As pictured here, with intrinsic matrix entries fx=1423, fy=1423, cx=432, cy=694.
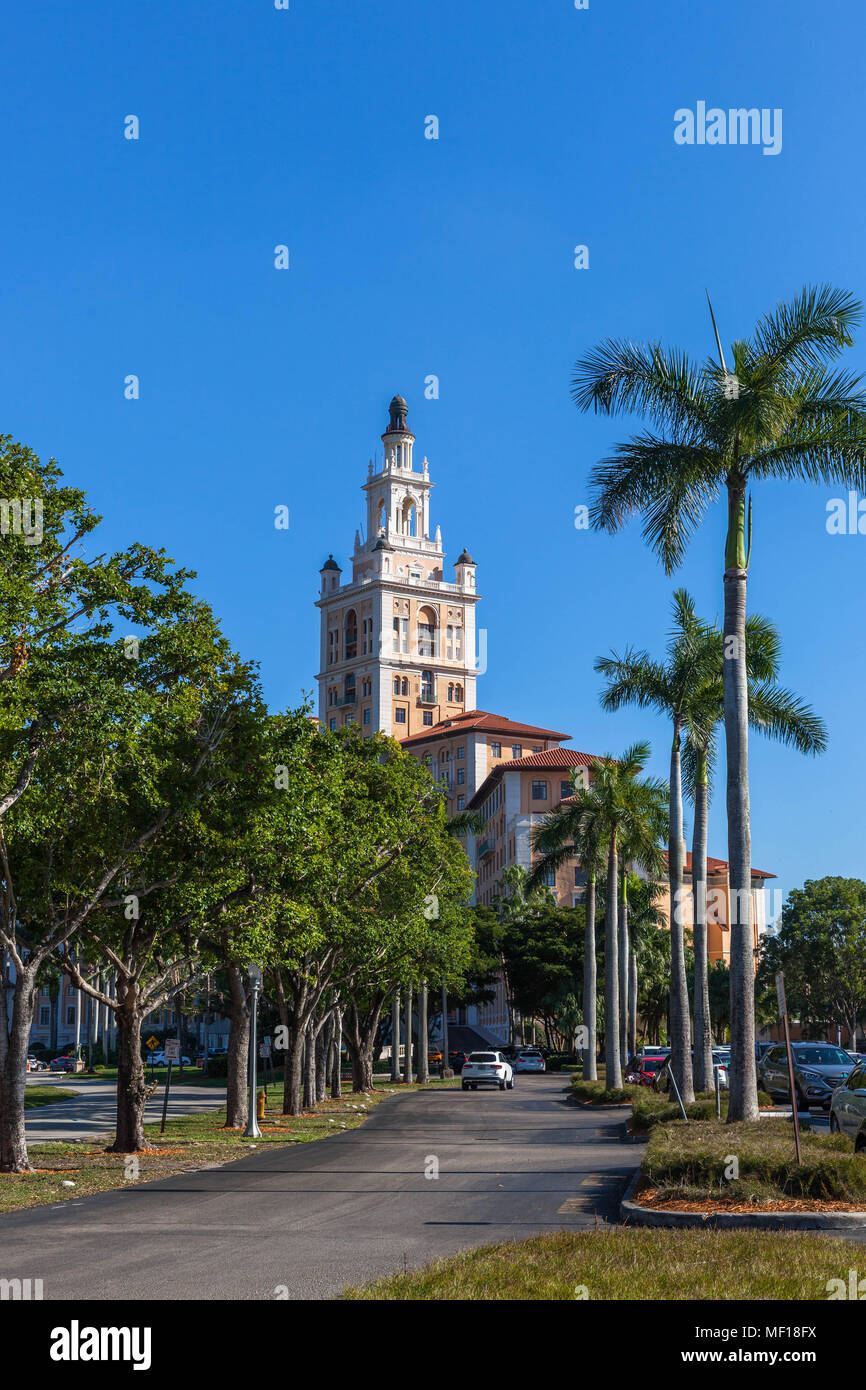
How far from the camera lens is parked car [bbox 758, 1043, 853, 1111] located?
35.1 meters

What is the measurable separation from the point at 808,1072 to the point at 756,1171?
851 inches

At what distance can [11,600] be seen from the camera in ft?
64.6

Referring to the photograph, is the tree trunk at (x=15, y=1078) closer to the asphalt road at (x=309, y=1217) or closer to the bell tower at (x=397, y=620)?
the asphalt road at (x=309, y=1217)

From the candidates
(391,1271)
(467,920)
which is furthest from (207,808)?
(467,920)

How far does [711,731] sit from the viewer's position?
35688 mm

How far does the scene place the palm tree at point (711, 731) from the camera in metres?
30.8

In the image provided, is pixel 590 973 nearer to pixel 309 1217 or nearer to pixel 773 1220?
pixel 309 1217

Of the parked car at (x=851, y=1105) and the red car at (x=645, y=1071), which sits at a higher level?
the parked car at (x=851, y=1105)

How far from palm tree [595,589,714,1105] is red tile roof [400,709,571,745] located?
381 ft

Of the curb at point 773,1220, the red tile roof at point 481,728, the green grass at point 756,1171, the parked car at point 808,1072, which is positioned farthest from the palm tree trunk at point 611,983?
the red tile roof at point 481,728

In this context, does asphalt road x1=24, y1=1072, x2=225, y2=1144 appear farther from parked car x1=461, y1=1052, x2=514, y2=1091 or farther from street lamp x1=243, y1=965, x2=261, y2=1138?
parked car x1=461, y1=1052, x2=514, y2=1091

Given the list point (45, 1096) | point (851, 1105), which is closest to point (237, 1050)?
point (851, 1105)

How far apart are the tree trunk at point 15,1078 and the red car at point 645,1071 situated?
29.0 meters
